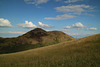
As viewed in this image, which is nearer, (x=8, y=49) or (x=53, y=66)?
(x=53, y=66)

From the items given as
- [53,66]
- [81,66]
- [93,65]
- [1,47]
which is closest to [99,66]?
[93,65]

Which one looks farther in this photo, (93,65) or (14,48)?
(14,48)

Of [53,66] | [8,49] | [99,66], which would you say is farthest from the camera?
[8,49]

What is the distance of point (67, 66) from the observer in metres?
7.48

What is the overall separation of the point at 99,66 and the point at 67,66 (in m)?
2.64

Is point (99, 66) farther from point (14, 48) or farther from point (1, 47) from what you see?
point (1, 47)

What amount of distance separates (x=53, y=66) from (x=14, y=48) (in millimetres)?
211326

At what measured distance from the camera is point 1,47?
19788 cm

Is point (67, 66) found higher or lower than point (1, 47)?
higher

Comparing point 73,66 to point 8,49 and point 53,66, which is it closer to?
point 53,66

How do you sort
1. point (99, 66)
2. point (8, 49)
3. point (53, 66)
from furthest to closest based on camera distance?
point (8, 49)
point (53, 66)
point (99, 66)

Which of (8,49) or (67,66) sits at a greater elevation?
(67,66)

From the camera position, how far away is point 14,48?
654 ft

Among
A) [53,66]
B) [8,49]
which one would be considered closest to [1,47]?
[8,49]
